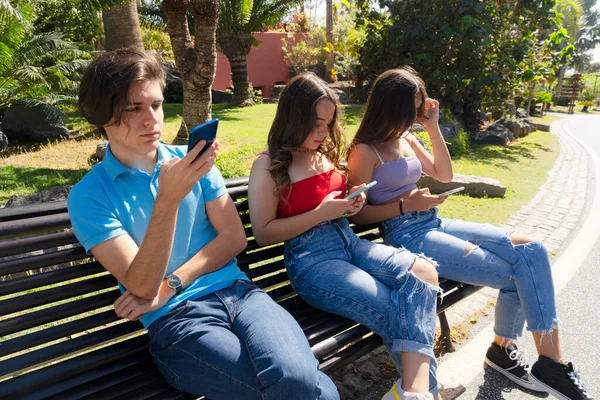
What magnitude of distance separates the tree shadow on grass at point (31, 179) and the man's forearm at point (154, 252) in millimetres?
5041

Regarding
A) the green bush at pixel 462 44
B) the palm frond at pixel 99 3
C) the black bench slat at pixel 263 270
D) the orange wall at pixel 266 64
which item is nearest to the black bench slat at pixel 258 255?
the black bench slat at pixel 263 270

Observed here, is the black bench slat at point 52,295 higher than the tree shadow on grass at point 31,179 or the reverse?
higher

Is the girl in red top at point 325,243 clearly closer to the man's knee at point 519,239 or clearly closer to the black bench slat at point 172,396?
the man's knee at point 519,239

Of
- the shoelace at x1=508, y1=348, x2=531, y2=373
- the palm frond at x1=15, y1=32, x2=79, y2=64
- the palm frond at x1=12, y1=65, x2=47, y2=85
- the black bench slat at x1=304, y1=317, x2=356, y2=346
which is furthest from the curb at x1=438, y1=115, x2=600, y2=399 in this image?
the palm frond at x1=15, y1=32, x2=79, y2=64

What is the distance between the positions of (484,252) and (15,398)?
2.36 metres

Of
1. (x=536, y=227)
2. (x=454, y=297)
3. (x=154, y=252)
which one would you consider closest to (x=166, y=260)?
(x=154, y=252)

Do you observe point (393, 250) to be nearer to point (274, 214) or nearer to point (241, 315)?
point (274, 214)

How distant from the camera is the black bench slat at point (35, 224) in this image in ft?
6.15

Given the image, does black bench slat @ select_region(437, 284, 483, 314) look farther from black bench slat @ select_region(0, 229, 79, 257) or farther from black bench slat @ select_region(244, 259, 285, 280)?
black bench slat @ select_region(0, 229, 79, 257)

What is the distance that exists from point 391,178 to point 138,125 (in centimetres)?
157

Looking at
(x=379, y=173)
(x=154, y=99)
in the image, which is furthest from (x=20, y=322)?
(x=379, y=173)

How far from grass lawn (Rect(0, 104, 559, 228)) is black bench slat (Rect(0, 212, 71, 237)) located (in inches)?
154

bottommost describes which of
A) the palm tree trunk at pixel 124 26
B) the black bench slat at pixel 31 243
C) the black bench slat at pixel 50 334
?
the black bench slat at pixel 50 334

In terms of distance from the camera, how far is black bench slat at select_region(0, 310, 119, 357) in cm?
178
